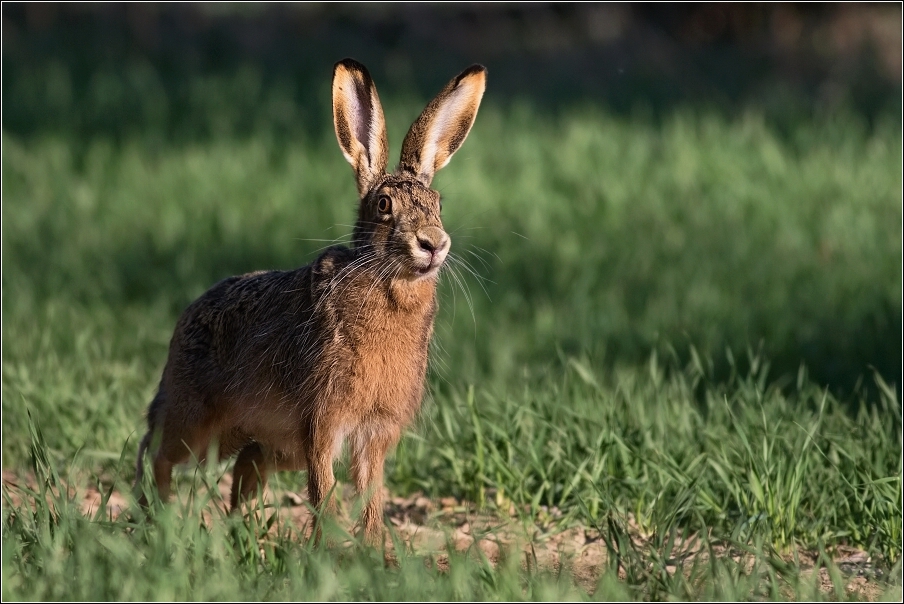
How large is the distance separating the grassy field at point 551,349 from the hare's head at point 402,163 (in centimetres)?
58

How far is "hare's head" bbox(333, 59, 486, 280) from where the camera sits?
397 centimetres

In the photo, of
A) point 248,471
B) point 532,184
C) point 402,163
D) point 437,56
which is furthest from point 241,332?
point 437,56

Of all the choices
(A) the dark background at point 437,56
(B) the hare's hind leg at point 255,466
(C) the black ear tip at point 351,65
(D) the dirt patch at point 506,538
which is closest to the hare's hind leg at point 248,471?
(B) the hare's hind leg at point 255,466

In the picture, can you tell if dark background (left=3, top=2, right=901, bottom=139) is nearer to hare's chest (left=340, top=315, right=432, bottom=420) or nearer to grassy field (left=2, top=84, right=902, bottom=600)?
grassy field (left=2, top=84, right=902, bottom=600)

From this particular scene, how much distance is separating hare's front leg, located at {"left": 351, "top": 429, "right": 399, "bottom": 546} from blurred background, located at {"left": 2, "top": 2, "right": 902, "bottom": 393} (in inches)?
21.5

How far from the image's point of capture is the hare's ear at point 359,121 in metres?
4.29

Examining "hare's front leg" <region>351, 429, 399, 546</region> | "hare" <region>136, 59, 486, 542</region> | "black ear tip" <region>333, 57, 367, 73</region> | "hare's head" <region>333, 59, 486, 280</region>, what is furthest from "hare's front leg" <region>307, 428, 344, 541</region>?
"black ear tip" <region>333, 57, 367, 73</region>

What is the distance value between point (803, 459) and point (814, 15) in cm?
1111

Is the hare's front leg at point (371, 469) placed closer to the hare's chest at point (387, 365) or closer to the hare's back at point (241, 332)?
the hare's chest at point (387, 365)

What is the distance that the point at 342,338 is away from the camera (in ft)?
13.5

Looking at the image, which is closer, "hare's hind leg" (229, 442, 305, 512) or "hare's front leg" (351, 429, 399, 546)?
"hare's front leg" (351, 429, 399, 546)

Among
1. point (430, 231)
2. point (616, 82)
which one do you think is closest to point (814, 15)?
point (616, 82)

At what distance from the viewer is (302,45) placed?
13.8 metres

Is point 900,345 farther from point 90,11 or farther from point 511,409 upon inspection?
point 90,11
